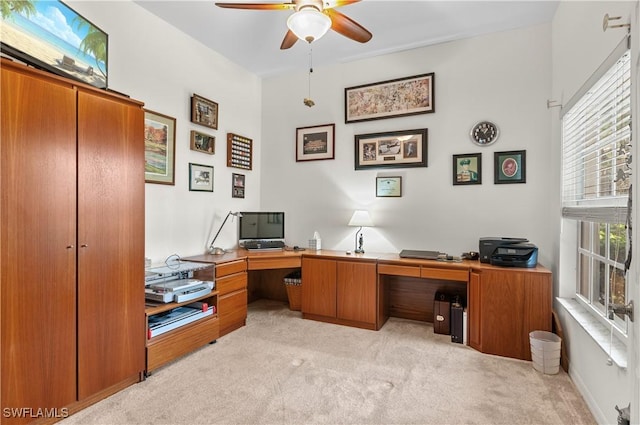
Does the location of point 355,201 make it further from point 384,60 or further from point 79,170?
point 79,170

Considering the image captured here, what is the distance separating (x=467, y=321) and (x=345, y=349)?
1139 millimetres

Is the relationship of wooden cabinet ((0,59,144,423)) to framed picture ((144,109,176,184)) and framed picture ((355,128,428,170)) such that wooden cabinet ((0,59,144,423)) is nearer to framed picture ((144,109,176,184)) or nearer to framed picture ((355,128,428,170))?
framed picture ((144,109,176,184))

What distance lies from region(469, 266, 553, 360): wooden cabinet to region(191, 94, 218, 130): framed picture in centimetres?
317

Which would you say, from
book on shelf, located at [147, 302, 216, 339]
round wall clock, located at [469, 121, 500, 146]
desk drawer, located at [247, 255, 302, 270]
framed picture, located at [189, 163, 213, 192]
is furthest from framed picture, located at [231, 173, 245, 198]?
round wall clock, located at [469, 121, 500, 146]

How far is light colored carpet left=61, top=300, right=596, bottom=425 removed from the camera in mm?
1865

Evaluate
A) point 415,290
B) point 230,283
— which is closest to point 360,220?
point 415,290

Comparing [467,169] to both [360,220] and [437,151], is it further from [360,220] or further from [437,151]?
[360,220]

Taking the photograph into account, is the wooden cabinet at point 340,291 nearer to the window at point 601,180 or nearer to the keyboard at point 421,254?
the keyboard at point 421,254

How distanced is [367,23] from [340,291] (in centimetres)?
271

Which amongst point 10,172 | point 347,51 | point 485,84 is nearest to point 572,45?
point 485,84

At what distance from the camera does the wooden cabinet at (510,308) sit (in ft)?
8.41

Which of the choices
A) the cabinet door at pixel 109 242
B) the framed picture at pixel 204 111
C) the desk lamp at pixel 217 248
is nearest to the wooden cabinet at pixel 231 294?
the desk lamp at pixel 217 248

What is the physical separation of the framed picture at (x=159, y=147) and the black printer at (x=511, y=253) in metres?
3.13

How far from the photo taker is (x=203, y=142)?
3568 millimetres
